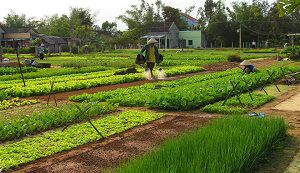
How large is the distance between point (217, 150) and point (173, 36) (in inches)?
2769

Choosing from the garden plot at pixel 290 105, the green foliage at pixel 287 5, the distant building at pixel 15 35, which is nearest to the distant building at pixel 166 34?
the distant building at pixel 15 35

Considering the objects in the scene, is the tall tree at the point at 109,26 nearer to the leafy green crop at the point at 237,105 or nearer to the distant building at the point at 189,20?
the distant building at the point at 189,20

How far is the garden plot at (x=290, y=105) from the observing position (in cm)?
1012

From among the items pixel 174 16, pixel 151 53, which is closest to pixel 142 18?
pixel 174 16

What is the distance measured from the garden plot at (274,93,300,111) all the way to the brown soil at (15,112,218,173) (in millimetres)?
2712

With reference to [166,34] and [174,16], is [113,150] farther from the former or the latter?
[174,16]

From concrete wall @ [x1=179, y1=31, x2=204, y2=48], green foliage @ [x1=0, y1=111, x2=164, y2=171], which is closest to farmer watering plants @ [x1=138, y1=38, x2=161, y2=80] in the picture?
green foliage @ [x1=0, y1=111, x2=164, y2=171]

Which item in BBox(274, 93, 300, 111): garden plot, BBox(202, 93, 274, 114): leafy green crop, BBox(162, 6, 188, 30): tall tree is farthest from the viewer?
BBox(162, 6, 188, 30): tall tree

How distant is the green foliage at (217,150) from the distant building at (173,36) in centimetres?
6511

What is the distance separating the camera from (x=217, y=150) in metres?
5.03

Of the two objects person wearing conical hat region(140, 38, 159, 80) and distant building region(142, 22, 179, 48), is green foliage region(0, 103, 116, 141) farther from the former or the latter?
distant building region(142, 22, 179, 48)

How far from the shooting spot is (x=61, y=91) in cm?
1485

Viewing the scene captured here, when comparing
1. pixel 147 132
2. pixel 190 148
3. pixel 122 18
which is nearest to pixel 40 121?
pixel 147 132

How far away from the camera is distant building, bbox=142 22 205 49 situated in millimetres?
71500
